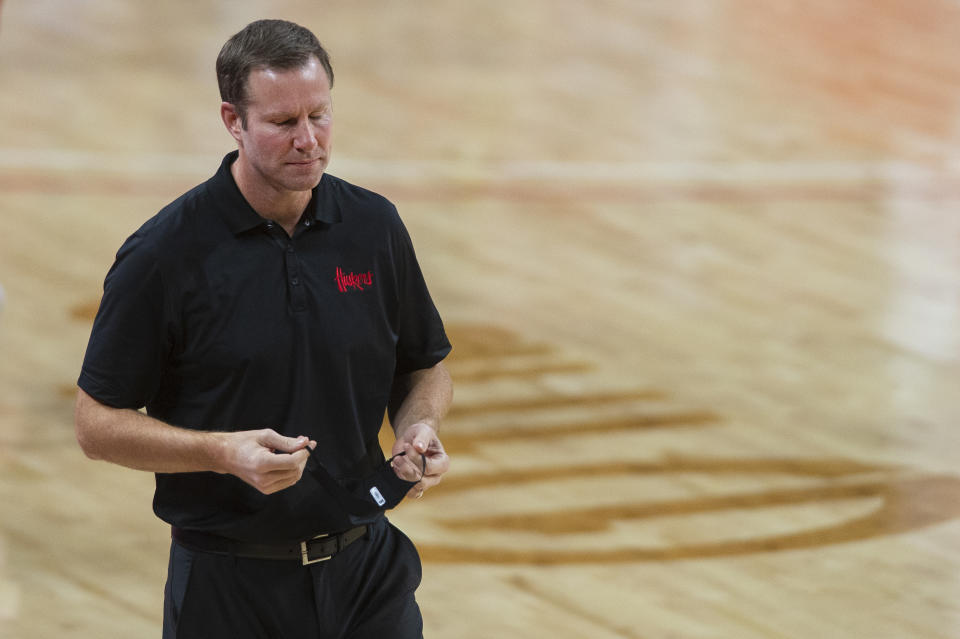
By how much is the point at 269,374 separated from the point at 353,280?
21 cm

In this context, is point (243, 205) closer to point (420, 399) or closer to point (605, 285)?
point (420, 399)

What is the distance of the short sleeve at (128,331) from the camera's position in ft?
7.80

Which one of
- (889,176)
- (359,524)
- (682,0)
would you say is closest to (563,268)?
(889,176)

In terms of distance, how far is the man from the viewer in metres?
2.37

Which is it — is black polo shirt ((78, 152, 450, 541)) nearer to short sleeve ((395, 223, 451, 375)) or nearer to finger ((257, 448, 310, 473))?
short sleeve ((395, 223, 451, 375))

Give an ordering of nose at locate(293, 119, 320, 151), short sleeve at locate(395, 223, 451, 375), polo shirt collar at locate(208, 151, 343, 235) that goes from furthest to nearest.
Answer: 1. short sleeve at locate(395, 223, 451, 375)
2. polo shirt collar at locate(208, 151, 343, 235)
3. nose at locate(293, 119, 320, 151)

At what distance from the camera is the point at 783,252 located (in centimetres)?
725

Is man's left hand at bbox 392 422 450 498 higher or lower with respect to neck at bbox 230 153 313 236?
lower

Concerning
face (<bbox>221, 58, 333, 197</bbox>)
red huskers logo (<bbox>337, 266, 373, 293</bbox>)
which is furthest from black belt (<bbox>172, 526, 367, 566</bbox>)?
face (<bbox>221, 58, 333, 197</bbox>)

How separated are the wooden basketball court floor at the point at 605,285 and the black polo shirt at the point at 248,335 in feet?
5.61

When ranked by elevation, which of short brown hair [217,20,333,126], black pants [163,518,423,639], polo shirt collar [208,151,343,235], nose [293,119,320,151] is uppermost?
short brown hair [217,20,333,126]

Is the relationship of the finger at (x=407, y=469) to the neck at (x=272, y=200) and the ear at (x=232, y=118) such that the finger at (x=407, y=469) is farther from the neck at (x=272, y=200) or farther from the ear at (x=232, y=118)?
the ear at (x=232, y=118)

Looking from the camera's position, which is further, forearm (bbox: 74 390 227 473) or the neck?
the neck

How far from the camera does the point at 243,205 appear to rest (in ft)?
8.08
